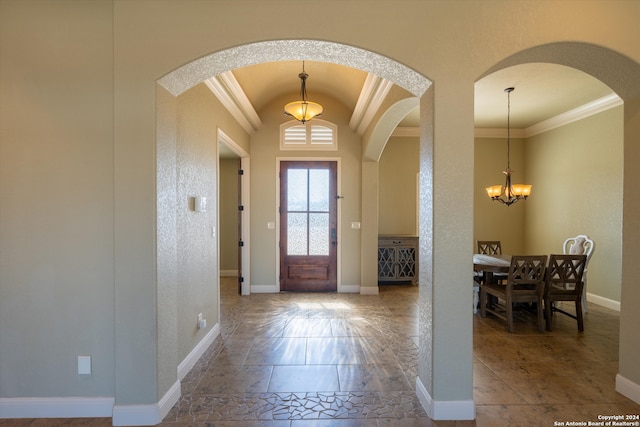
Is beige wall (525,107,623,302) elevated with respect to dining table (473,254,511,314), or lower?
elevated

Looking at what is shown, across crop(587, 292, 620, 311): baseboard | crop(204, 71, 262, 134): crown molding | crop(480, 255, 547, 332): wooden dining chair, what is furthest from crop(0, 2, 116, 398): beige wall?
crop(587, 292, 620, 311): baseboard

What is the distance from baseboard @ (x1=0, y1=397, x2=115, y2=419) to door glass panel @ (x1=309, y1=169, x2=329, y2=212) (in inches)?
149

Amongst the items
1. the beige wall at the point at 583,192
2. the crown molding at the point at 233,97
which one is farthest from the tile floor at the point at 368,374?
the crown molding at the point at 233,97

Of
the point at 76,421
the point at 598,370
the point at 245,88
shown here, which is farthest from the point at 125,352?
the point at 598,370

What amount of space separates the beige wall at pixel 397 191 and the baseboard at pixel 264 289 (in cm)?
255

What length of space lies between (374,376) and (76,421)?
221cm

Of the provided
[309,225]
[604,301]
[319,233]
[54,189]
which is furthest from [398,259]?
[54,189]

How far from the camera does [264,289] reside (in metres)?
5.21

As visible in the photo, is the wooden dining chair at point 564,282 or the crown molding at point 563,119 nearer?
the wooden dining chair at point 564,282

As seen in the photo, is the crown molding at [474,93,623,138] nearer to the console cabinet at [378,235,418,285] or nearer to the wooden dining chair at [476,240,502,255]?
the wooden dining chair at [476,240,502,255]

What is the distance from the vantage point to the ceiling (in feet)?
12.2

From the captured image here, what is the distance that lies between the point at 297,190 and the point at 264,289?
1881 millimetres

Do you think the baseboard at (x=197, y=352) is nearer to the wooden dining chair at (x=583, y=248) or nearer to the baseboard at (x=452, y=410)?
the baseboard at (x=452, y=410)

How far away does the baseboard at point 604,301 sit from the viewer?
4.34 metres
